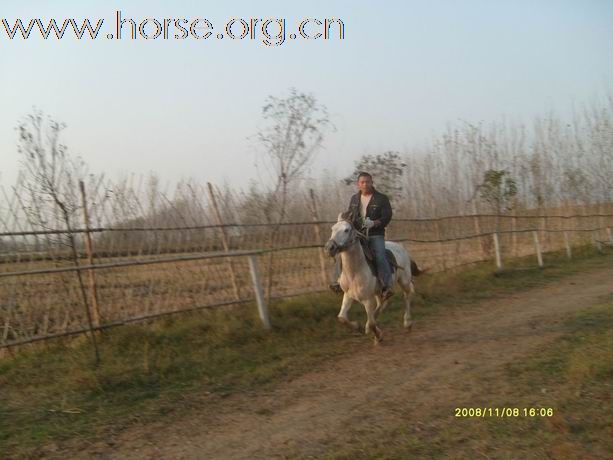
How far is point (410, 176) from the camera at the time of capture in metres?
22.7

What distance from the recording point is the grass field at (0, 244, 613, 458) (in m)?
4.36

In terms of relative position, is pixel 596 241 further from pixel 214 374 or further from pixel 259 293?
pixel 214 374

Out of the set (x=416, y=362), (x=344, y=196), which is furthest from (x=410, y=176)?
(x=416, y=362)

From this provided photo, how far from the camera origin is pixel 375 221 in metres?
7.49

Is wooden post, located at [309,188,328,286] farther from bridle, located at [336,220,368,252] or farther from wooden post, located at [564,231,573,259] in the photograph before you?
wooden post, located at [564,231,573,259]

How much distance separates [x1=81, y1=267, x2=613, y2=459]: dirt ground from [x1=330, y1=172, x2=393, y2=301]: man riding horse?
953mm

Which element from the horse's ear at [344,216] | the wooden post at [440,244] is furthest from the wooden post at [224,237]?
the wooden post at [440,244]

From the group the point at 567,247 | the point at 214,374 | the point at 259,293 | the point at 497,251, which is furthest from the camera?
the point at 567,247

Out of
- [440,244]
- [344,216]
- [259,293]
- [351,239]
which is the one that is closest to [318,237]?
[259,293]

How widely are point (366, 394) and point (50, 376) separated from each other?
3.72 meters

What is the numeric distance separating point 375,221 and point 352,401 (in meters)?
2.96

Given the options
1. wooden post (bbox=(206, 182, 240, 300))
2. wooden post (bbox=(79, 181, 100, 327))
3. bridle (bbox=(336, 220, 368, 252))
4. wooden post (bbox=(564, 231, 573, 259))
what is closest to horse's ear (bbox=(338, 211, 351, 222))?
bridle (bbox=(336, 220, 368, 252))

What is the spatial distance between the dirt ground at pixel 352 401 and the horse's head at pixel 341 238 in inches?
58.2

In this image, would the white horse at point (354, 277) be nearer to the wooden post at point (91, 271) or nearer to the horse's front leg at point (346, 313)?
the horse's front leg at point (346, 313)
